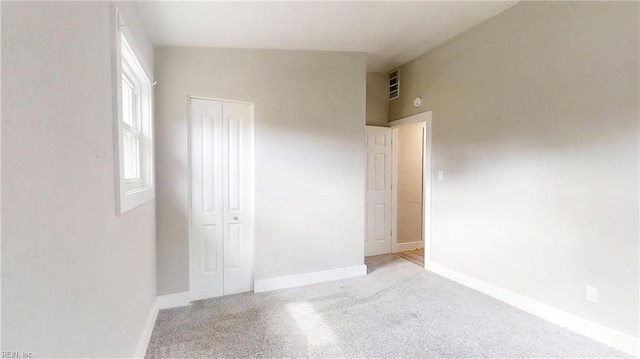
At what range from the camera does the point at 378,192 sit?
14.5 ft

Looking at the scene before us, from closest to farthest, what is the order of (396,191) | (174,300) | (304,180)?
1. (174,300)
2. (304,180)
3. (396,191)

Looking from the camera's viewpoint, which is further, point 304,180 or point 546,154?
point 304,180

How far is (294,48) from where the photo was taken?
123 inches

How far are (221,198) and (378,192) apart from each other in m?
2.42

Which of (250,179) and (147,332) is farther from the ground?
(250,179)

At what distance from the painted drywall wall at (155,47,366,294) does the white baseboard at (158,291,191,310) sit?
0.06m

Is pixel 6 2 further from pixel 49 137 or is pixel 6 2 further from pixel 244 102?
pixel 244 102

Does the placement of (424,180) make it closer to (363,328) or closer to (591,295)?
(591,295)

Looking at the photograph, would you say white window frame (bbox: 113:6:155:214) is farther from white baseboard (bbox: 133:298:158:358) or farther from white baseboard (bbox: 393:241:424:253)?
white baseboard (bbox: 393:241:424:253)

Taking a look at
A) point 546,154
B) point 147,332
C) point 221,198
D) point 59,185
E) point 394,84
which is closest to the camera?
point 59,185

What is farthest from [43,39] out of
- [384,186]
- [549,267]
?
[384,186]

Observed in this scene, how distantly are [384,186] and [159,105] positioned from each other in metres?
3.19

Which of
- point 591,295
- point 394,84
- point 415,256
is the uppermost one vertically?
point 394,84

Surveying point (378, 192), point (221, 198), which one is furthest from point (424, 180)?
point (221, 198)
